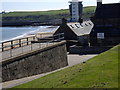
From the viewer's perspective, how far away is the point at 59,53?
92.9ft

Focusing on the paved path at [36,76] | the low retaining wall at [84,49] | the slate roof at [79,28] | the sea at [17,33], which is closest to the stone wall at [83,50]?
the low retaining wall at [84,49]

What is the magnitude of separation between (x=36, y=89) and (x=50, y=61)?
39.9ft

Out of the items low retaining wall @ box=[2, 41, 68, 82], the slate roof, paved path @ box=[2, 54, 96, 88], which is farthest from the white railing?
the slate roof

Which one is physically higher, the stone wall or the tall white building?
the tall white building

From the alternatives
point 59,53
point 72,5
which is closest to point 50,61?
point 59,53

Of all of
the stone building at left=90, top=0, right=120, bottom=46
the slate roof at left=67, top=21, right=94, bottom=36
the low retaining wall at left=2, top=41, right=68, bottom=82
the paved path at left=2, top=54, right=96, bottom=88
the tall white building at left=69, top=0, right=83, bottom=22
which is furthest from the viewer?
the tall white building at left=69, top=0, right=83, bottom=22

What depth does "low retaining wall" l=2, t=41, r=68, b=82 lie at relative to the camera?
1870 cm

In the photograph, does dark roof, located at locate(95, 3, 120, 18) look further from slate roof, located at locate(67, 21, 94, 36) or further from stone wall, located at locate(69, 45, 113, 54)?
stone wall, located at locate(69, 45, 113, 54)

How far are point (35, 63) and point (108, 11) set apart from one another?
114 ft

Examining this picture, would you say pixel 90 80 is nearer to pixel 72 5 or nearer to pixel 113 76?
pixel 113 76

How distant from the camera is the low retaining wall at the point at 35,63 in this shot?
61.4 ft

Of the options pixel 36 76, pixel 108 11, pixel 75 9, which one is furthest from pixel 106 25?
pixel 75 9

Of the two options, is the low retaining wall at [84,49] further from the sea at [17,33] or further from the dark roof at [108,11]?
the sea at [17,33]

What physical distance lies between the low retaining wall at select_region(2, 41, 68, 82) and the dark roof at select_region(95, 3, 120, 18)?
86.0 feet
